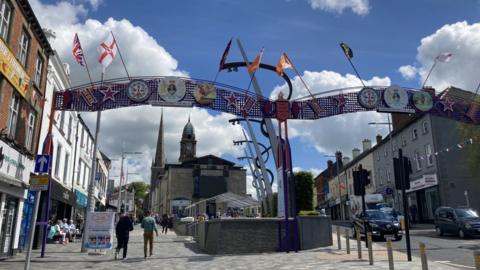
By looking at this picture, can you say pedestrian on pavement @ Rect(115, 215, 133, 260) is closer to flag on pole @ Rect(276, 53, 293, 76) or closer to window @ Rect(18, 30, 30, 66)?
window @ Rect(18, 30, 30, 66)

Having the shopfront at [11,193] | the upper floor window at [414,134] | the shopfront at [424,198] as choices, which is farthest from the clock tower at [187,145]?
the shopfront at [11,193]

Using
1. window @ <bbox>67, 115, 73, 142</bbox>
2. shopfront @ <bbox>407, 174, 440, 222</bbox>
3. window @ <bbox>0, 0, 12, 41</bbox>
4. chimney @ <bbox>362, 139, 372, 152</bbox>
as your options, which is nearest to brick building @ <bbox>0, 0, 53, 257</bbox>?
window @ <bbox>0, 0, 12, 41</bbox>

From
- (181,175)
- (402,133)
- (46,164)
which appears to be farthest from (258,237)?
Result: (181,175)

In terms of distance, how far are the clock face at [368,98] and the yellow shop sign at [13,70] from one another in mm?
14009

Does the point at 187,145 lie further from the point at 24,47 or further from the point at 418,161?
the point at 24,47

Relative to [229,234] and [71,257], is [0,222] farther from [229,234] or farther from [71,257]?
[229,234]

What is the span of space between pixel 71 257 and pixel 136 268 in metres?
4.69

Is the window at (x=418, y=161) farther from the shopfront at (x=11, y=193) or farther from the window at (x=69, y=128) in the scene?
the shopfront at (x=11, y=193)

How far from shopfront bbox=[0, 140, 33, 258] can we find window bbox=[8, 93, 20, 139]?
30.2 inches

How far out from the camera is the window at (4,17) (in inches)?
527

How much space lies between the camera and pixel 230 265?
12758mm

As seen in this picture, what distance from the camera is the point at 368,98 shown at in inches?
766

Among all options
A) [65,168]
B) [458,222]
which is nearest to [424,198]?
[458,222]

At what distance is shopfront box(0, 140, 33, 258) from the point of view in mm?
13859
